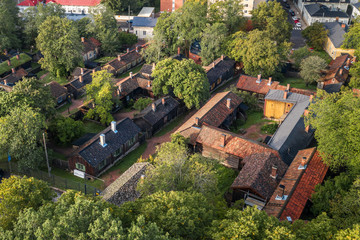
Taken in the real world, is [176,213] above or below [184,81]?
above

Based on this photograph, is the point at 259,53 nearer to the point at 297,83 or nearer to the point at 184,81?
the point at 297,83

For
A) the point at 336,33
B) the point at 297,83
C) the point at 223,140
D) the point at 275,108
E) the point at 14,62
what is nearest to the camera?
the point at 223,140

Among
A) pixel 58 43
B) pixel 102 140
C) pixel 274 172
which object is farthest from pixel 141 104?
pixel 274 172

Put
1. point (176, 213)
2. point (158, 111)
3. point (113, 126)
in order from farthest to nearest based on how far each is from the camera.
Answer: point (158, 111)
point (113, 126)
point (176, 213)

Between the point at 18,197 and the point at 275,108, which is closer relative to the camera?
the point at 18,197

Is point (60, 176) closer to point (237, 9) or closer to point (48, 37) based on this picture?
point (48, 37)

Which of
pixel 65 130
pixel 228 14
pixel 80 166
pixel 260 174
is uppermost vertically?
pixel 228 14

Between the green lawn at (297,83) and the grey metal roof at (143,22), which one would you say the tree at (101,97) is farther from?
the grey metal roof at (143,22)

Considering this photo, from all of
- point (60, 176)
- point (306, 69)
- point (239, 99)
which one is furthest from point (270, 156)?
point (306, 69)
